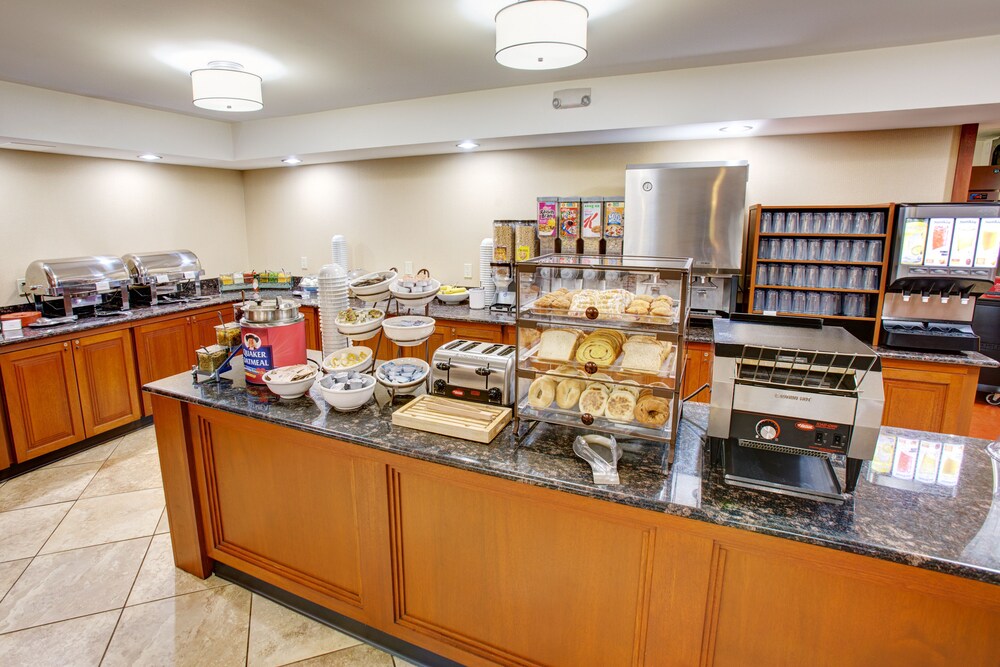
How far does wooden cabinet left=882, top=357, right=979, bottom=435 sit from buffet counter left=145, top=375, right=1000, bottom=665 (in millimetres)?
1567

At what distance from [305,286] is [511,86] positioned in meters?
2.92

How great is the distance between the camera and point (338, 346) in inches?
103

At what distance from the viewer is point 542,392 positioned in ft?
5.74

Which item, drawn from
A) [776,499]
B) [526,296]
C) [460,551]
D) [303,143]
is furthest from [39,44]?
[776,499]

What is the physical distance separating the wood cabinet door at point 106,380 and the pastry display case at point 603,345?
374cm

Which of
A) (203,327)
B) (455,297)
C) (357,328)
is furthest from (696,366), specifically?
(203,327)

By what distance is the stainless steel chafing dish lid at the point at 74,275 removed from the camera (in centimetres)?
385

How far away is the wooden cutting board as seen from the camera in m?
1.85

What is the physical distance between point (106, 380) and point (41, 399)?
1.44ft

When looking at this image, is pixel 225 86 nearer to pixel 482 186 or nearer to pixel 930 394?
pixel 482 186

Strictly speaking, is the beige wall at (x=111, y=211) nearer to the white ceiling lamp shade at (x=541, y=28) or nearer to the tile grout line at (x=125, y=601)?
the tile grout line at (x=125, y=601)

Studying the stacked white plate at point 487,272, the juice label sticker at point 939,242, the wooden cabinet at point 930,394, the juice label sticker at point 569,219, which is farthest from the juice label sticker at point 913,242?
the stacked white plate at point 487,272

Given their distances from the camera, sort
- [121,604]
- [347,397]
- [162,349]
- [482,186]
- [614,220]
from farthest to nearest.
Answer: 1. [482,186]
2. [162,349]
3. [614,220]
4. [121,604]
5. [347,397]

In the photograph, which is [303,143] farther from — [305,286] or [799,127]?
[799,127]
